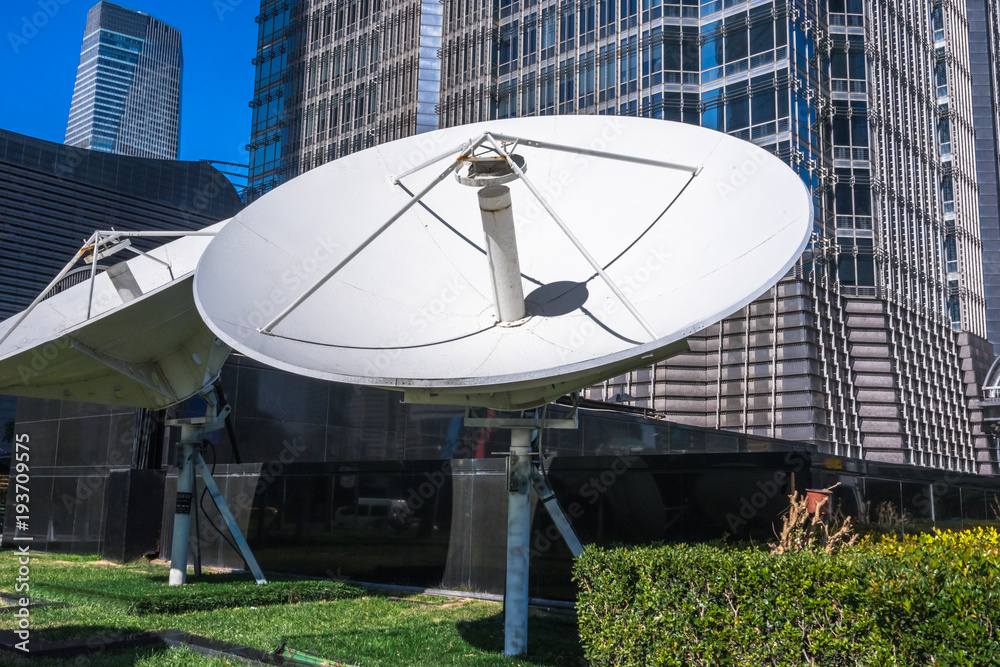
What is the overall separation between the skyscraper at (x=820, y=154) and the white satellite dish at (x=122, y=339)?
34364 mm

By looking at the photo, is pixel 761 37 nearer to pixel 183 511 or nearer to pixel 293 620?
pixel 183 511

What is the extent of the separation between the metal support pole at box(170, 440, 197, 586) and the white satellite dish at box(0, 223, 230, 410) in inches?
37.4

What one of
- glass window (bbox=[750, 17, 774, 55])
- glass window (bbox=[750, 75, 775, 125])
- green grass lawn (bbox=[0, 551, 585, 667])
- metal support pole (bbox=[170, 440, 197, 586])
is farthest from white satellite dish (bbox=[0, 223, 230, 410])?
glass window (bbox=[750, 17, 774, 55])

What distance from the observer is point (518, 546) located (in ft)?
33.8

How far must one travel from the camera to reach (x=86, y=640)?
400 inches

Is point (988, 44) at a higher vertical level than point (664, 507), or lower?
higher

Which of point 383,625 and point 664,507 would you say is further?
point 664,507

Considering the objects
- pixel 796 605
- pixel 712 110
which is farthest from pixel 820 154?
pixel 796 605

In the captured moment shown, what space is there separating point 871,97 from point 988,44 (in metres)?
32.7

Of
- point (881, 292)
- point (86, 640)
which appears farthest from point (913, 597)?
point (881, 292)

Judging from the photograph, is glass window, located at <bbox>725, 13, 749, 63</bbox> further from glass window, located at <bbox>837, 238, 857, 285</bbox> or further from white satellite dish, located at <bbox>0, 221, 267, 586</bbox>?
white satellite dish, located at <bbox>0, 221, 267, 586</bbox>

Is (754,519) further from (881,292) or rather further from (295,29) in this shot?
(295,29)

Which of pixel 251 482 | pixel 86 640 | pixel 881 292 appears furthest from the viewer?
pixel 881 292

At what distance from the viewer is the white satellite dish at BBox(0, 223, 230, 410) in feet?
43.9
